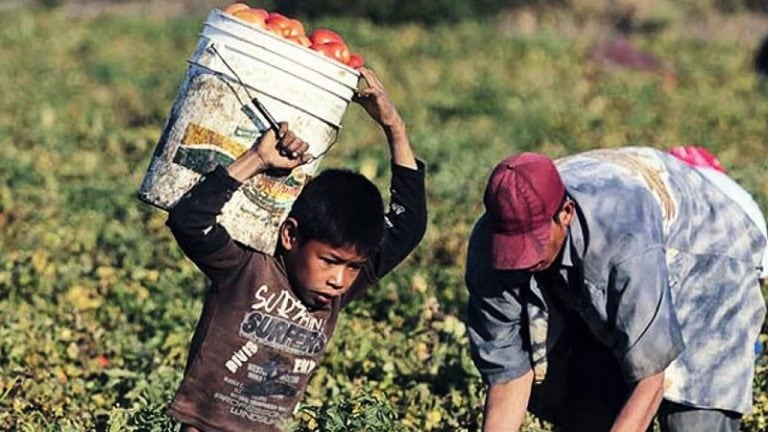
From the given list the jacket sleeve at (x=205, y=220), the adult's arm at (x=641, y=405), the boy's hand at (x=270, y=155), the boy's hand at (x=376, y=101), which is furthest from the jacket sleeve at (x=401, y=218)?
the adult's arm at (x=641, y=405)

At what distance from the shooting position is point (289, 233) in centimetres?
477

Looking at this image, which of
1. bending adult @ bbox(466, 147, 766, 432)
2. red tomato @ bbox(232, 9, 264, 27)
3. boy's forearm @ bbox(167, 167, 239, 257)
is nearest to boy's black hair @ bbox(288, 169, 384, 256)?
boy's forearm @ bbox(167, 167, 239, 257)

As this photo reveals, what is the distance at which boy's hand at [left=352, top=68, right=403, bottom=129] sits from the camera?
4.80 m

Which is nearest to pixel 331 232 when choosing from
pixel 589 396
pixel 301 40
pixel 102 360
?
pixel 301 40

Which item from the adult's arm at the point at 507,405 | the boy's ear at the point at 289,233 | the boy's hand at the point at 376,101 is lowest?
the adult's arm at the point at 507,405

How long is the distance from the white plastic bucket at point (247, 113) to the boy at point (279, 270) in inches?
2.1

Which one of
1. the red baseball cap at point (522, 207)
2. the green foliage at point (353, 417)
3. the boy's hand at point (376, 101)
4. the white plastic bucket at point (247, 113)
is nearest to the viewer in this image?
the red baseball cap at point (522, 207)

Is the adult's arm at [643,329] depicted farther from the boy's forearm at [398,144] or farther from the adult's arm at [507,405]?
the boy's forearm at [398,144]

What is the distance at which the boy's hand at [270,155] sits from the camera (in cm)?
465

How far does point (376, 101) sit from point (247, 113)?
0.35 meters

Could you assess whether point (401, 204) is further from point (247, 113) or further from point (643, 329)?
point (643, 329)

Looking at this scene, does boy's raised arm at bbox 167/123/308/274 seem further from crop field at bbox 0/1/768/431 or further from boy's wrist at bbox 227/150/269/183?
crop field at bbox 0/1/768/431

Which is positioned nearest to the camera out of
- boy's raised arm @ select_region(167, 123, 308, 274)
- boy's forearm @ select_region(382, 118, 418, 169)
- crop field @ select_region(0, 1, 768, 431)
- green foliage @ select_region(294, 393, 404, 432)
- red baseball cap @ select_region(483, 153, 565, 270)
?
red baseball cap @ select_region(483, 153, 565, 270)

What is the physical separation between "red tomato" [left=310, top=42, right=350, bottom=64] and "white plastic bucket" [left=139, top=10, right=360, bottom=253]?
0.16 ft
